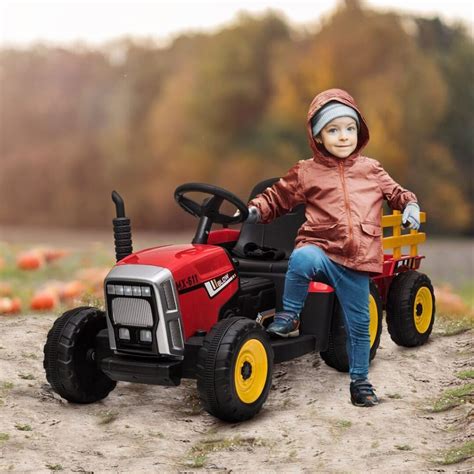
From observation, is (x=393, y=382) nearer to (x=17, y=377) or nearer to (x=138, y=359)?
(x=138, y=359)

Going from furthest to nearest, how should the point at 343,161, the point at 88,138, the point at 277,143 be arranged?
the point at 88,138 < the point at 277,143 < the point at 343,161

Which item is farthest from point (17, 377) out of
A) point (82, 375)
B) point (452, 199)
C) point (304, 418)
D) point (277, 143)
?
point (452, 199)

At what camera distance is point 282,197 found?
4578mm

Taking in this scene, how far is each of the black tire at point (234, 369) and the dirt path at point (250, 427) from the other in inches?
4.3

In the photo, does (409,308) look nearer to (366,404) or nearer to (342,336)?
(342,336)

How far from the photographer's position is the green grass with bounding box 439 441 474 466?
12.2ft

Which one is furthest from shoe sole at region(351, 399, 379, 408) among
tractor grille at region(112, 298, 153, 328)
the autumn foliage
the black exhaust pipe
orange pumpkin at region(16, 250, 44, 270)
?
the autumn foliage

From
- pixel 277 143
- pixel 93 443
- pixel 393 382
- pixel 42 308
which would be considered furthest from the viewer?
pixel 277 143

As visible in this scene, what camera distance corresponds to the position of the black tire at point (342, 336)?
4750 mm

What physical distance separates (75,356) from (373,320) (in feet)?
4.97

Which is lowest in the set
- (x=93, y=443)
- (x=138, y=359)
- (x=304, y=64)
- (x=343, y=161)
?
(x=93, y=443)

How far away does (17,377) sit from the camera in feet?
16.1

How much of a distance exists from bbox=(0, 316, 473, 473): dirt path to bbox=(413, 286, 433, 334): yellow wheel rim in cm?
31

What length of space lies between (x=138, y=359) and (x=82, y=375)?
1.26ft
